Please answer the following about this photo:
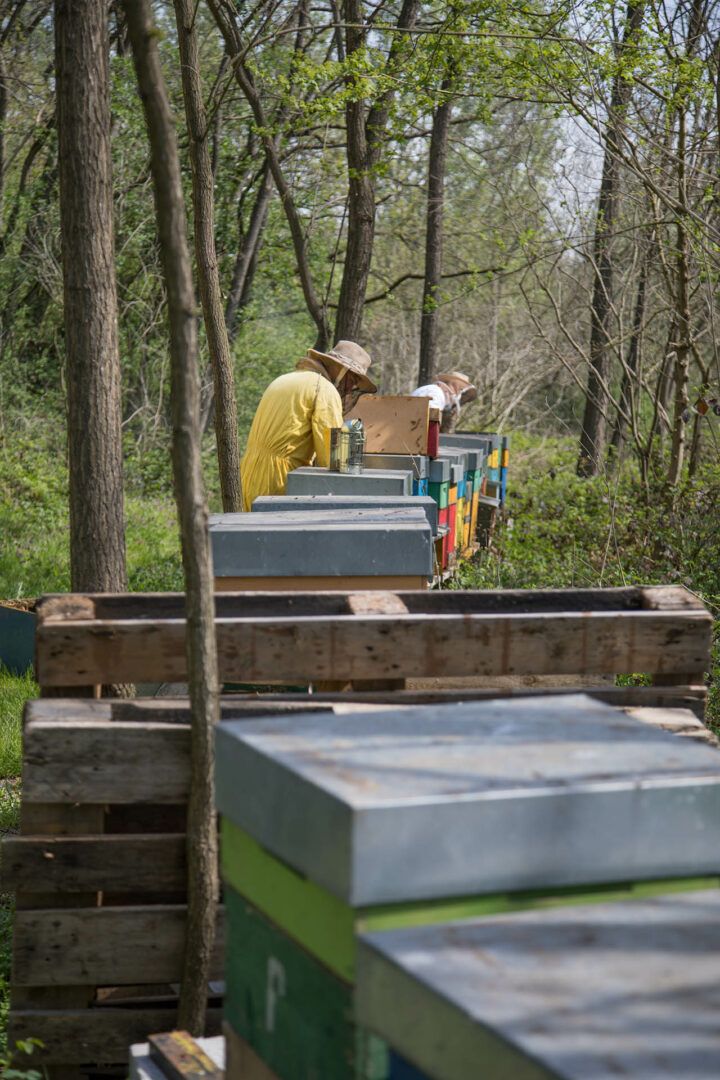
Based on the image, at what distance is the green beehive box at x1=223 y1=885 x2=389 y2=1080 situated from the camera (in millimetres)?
1374

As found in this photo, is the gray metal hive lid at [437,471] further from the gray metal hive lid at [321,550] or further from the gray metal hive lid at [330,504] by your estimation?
the gray metal hive lid at [321,550]

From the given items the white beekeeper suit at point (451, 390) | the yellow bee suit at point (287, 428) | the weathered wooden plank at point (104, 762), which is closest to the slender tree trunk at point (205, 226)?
the yellow bee suit at point (287, 428)

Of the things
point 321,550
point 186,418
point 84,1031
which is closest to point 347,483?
point 321,550

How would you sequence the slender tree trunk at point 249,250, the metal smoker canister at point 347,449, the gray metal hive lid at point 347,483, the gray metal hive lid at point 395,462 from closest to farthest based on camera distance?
the gray metal hive lid at point 347,483 < the metal smoker canister at point 347,449 < the gray metal hive lid at point 395,462 < the slender tree trunk at point 249,250

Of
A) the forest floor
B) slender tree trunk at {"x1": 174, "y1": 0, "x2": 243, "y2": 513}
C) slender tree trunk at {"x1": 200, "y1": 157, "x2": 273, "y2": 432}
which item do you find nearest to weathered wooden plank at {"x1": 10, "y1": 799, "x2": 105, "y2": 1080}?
the forest floor

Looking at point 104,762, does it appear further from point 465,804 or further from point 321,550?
point 465,804

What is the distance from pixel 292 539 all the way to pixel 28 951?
150cm

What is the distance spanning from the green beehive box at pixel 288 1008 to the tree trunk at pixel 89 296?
3.15 meters

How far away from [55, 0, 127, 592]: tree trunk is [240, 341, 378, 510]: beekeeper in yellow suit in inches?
68.6

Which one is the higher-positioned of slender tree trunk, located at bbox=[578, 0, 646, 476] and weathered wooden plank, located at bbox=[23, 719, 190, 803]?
slender tree trunk, located at bbox=[578, 0, 646, 476]

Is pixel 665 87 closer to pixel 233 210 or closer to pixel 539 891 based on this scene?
pixel 539 891

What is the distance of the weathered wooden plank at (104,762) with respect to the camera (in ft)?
8.34

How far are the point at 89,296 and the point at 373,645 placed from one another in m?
2.44

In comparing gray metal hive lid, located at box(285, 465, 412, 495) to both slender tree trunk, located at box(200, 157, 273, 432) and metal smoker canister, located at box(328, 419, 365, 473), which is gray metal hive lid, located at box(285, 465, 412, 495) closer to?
metal smoker canister, located at box(328, 419, 365, 473)
